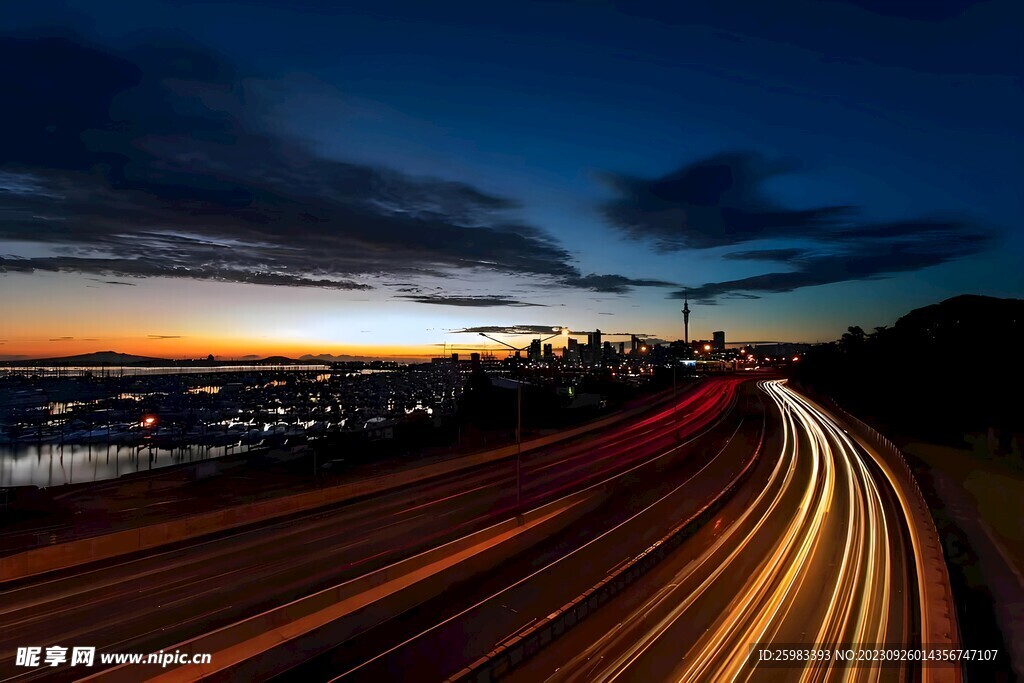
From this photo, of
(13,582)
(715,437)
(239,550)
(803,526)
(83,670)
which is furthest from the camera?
(715,437)

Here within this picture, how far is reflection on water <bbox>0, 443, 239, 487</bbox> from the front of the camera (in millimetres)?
58781

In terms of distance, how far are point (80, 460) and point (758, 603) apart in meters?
84.2

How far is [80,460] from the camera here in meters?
68.8

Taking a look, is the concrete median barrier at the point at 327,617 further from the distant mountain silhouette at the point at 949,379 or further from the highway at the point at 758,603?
the distant mountain silhouette at the point at 949,379

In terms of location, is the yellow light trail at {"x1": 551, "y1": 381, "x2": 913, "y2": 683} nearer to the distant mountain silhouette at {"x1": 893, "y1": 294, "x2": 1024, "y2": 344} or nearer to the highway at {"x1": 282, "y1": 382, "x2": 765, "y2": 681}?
the highway at {"x1": 282, "y1": 382, "x2": 765, "y2": 681}

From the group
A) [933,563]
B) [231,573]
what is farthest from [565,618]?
[933,563]

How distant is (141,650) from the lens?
12.6 metres

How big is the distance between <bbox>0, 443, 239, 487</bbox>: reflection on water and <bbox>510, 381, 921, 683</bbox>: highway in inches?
2285

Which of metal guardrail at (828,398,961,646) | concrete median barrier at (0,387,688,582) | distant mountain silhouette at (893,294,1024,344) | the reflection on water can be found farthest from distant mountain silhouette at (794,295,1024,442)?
the reflection on water

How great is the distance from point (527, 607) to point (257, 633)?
7515 millimetres

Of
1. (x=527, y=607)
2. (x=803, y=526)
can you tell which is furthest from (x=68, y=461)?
(x=803, y=526)

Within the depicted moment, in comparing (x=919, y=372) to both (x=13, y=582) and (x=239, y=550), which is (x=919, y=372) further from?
(x=13, y=582)

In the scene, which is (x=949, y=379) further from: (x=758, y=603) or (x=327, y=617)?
(x=327, y=617)

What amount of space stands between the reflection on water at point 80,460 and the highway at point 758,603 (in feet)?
190
